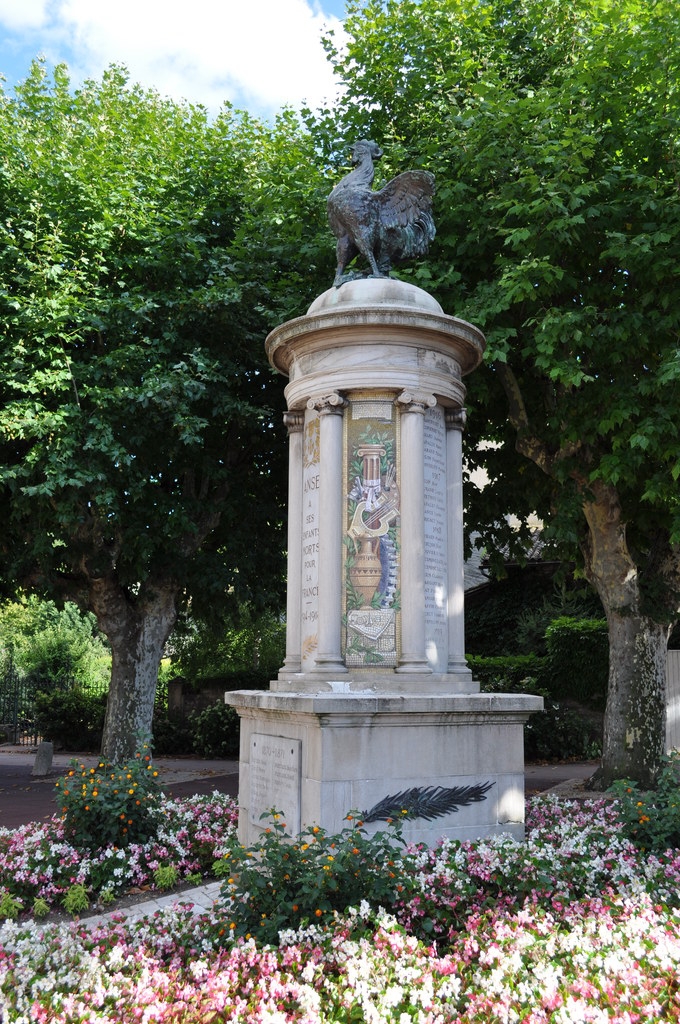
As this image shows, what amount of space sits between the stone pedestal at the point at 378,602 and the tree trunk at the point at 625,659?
16.9ft

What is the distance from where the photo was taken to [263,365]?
1622 cm

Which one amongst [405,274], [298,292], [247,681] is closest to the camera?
[405,274]

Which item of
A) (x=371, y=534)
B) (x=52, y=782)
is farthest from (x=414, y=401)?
(x=52, y=782)

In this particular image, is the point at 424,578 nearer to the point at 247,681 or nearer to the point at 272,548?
the point at 272,548

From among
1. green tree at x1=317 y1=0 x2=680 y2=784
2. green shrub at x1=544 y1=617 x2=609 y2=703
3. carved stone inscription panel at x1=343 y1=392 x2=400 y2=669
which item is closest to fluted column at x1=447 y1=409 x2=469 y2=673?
carved stone inscription panel at x1=343 y1=392 x2=400 y2=669

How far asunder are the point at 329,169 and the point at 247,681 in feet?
46.2

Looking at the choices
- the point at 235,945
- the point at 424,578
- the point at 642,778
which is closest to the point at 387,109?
the point at 424,578

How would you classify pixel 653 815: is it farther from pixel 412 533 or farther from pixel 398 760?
pixel 412 533

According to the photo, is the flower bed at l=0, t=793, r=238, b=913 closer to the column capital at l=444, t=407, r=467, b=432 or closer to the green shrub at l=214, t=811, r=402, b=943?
the green shrub at l=214, t=811, r=402, b=943

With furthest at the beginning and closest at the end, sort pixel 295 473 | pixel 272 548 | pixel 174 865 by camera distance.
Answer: pixel 272 548 < pixel 295 473 < pixel 174 865

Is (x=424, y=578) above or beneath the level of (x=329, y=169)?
beneath

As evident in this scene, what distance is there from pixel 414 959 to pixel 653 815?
10.6 ft

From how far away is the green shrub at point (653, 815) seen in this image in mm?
7000

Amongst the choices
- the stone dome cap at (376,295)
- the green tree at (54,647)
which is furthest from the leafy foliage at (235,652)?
the stone dome cap at (376,295)
